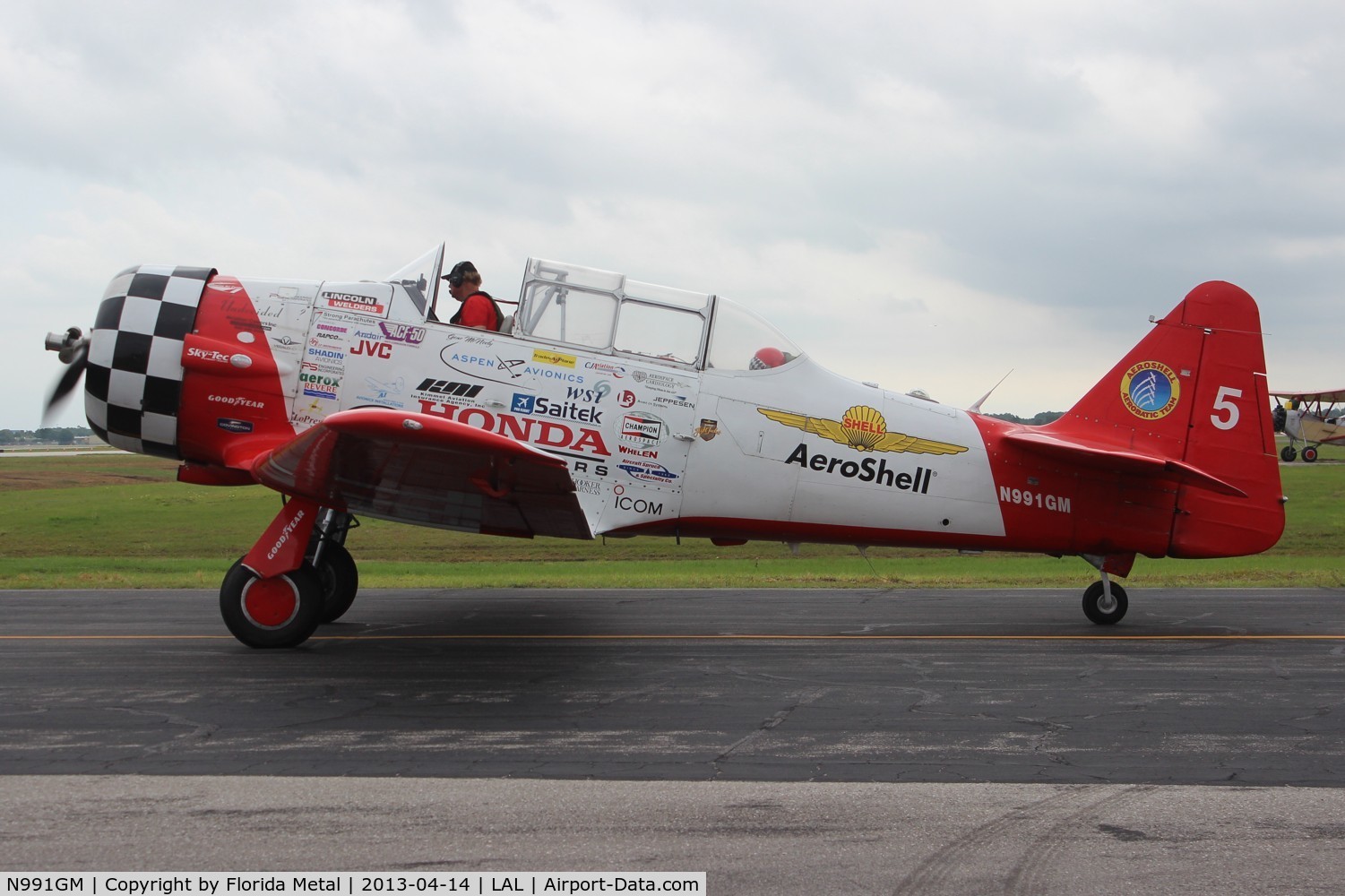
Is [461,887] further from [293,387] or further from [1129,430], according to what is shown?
[1129,430]

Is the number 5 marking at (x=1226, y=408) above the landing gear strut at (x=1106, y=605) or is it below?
above

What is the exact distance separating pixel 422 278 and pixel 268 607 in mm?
3101

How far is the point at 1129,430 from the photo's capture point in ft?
33.5

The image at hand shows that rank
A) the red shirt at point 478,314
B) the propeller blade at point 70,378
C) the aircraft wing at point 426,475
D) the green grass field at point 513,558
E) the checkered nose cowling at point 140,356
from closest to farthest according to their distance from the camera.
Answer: the aircraft wing at point 426,475 < the checkered nose cowling at point 140,356 < the propeller blade at point 70,378 < the red shirt at point 478,314 < the green grass field at point 513,558

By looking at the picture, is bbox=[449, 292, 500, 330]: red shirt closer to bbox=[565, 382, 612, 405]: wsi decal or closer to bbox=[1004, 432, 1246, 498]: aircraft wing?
bbox=[565, 382, 612, 405]: wsi decal

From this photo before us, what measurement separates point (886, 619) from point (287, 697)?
6.10 m

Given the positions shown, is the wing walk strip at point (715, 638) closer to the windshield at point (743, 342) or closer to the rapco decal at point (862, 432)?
the rapco decal at point (862, 432)

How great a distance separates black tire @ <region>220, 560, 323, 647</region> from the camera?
8422 millimetres

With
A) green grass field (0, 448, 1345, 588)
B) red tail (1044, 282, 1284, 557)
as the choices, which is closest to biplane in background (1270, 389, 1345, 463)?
green grass field (0, 448, 1345, 588)

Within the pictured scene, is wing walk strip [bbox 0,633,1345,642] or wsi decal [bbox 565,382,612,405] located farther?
wing walk strip [bbox 0,633,1345,642]

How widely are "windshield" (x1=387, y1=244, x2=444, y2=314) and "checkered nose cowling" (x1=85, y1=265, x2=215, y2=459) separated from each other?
5.65ft

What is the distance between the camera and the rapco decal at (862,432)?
9.27 m
